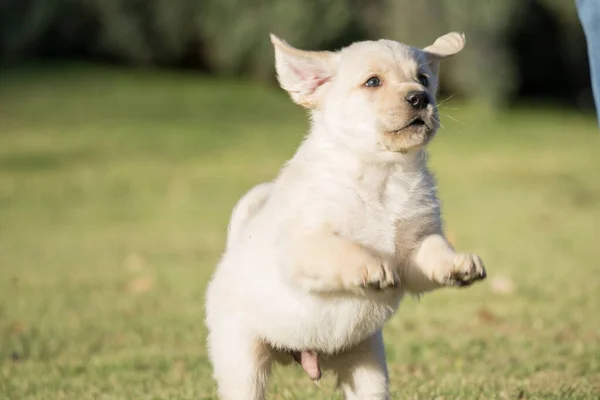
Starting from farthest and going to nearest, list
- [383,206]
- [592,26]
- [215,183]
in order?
[215,183] < [592,26] < [383,206]

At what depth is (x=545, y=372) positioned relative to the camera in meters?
5.95

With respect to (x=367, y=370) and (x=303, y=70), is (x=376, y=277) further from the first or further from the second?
(x=303, y=70)

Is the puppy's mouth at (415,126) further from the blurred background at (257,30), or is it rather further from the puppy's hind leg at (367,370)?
the blurred background at (257,30)

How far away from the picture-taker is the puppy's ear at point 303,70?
4.49 m

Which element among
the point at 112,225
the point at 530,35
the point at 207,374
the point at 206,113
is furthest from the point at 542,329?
the point at 530,35

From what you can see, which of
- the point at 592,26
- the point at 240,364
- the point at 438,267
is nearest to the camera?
the point at 438,267

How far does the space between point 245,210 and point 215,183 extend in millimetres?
12398

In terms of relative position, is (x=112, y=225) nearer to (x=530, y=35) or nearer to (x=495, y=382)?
(x=495, y=382)

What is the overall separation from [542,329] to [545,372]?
1.62 meters

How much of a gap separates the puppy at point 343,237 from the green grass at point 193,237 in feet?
2.29

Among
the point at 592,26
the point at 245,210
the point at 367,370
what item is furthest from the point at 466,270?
the point at 592,26

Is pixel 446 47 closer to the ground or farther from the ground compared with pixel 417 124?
farther from the ground

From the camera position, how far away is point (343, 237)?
13.6ft

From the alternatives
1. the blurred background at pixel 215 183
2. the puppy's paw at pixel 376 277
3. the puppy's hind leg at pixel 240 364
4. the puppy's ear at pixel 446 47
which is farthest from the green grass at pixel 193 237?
the puppy's paw at pixel 376 277
